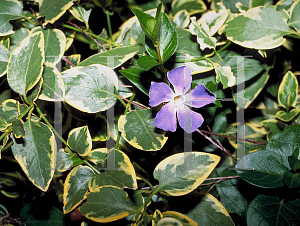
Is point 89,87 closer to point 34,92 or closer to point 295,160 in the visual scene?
point 34,92

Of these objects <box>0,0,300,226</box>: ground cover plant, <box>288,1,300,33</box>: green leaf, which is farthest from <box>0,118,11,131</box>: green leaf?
<box>288,1,300,33</box>: green leaf

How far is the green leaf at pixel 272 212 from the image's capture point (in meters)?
0.78

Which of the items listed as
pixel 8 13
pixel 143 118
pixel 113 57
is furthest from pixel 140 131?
pixel 8 13

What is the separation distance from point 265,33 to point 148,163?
0.66 m

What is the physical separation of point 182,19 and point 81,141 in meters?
0.68

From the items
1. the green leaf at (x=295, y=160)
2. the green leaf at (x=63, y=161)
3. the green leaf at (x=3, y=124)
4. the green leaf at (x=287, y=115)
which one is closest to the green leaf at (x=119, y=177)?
the green leaf at (x=63, y=161)

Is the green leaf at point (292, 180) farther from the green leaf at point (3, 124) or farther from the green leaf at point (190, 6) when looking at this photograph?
the green leaf at point (3, 124)

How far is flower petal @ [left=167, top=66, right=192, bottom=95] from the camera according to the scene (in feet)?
2.18

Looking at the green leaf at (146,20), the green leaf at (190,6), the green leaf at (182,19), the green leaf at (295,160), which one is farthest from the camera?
the green leaf at (190,6)

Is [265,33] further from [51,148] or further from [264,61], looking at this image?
[51,148]

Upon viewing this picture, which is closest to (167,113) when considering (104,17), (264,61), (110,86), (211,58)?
(110,86)

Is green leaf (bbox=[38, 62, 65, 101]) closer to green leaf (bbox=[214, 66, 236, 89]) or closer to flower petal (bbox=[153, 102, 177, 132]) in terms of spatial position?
flower petal (bbox=[153, 102, 177, 132])

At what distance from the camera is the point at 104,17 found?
3.69 ft

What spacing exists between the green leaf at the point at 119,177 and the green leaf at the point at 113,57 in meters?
0.31
